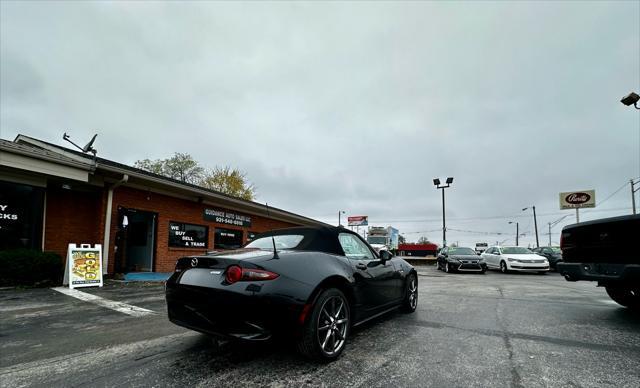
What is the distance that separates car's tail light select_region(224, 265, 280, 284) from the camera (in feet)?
9.32

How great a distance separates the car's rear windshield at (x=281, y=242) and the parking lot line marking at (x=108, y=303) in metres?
2.67

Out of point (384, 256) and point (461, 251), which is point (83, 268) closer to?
point (384, 256)

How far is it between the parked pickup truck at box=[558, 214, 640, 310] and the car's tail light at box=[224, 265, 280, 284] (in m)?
4.79

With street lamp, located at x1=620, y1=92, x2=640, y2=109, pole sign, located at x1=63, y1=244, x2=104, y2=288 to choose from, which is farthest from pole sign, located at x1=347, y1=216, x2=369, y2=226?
pole sign, located at x1=63, y1=244, x2=104, y2=288

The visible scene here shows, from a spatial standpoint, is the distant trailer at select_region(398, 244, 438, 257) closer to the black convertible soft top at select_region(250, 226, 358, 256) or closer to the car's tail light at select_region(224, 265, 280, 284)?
the black convertible soft top at select_region(250, 226, 358, 256)

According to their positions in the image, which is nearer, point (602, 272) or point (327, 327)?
point (327, 327)

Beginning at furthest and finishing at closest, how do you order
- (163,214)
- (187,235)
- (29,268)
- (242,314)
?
(187,235) < (163,214) < (29,268) < (242,314)

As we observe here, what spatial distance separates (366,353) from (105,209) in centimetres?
1014

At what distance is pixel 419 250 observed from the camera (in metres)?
33.9

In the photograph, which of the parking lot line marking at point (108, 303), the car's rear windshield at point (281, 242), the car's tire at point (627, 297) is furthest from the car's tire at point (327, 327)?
the car's tire at point (627, 297)

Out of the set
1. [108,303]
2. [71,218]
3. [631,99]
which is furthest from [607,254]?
[71,218]

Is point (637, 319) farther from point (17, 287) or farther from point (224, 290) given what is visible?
point (17, 287)

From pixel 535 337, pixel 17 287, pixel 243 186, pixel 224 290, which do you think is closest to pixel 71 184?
pixel 17 287

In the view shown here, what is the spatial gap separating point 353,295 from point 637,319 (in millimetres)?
4597
